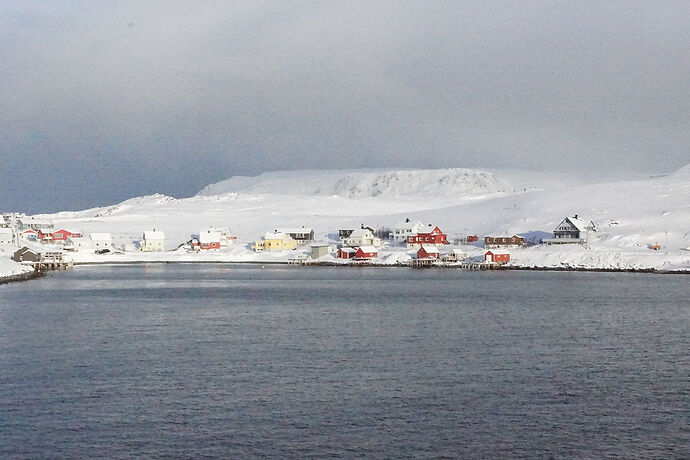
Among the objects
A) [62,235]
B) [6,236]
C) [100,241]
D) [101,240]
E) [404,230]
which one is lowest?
[404,230]

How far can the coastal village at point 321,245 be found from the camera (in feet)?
355

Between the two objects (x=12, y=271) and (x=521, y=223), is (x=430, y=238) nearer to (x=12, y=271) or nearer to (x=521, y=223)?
(x=521, y=223)

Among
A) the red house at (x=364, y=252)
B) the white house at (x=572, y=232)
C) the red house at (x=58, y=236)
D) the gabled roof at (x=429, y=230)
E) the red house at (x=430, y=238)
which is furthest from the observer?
the red house at (x=58, y=236)

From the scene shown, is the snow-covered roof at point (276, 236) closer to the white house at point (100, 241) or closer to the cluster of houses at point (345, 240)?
the cluster of houses at point (345, 240)

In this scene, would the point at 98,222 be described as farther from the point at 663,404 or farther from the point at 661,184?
the point at 663,404

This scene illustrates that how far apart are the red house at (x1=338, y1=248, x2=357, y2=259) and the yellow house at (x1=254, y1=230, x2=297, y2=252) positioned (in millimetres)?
12525

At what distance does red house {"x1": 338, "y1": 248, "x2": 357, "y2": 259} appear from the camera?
378ft

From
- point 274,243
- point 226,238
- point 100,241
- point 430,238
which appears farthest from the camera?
point 100,241

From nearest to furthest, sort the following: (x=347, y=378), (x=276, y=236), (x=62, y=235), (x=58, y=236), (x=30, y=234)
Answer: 1. (x=347, y=378)
2. (x=276, y=236)
3. (x=58, y=236)
4. (x=62, y=235)
5. (x=30, y=234)

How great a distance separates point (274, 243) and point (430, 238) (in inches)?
939

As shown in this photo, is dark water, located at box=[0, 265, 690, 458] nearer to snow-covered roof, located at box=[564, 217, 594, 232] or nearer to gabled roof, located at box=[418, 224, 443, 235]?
snow-covered roof, located at box=[564, 217, 594, 232]

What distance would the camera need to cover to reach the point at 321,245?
399 ft

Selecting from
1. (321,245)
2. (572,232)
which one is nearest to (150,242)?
(321,245)

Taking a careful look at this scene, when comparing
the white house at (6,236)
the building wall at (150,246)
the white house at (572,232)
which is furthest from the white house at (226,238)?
the white house at (572,232)
